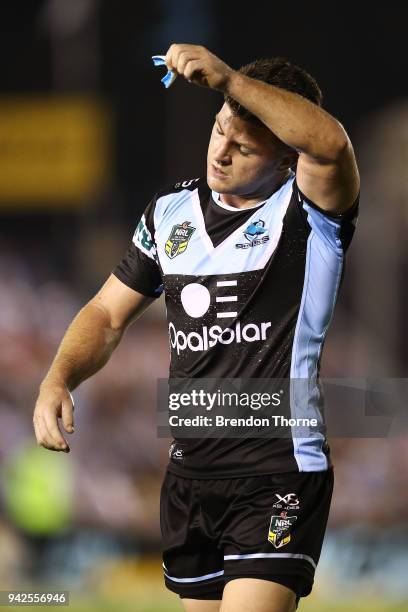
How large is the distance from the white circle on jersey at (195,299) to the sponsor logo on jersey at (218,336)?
0.06 metres

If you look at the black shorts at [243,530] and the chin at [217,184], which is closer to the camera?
the black shorts at [243,530]

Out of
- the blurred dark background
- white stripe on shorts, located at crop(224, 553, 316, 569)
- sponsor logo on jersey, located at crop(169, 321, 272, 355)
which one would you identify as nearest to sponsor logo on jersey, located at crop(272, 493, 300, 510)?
white stripe on shorts, located at crop(224, 553, 316, 569)

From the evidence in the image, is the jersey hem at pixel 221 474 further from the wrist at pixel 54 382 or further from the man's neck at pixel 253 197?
the man's neck at pixel 253 197

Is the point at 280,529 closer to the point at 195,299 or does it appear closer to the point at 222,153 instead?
the point at 195,299

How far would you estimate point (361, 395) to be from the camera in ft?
17.9

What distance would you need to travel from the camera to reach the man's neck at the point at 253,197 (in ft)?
12.4

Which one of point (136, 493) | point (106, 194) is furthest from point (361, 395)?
point (106, 194)

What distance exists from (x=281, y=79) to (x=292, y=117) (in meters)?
0.43

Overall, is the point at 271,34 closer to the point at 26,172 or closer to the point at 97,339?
the point at 26,172

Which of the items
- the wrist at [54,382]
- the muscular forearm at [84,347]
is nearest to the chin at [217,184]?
the muscular forearm at [84,347]

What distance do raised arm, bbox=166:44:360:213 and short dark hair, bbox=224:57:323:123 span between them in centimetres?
28

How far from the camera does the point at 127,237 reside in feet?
27.6

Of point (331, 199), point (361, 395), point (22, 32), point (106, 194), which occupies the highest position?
point (22, 32)

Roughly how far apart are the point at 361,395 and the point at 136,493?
2821 mm
